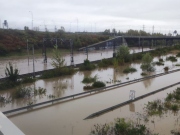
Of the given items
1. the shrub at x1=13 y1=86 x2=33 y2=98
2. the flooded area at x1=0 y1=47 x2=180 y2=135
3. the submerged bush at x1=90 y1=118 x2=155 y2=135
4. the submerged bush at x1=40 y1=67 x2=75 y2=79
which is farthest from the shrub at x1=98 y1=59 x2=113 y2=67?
the submerged bush at x1=90 y1=118 x2=155 y2=135

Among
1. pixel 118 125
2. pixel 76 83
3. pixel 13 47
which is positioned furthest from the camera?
pixel 13 47

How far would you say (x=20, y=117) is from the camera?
8523 mm

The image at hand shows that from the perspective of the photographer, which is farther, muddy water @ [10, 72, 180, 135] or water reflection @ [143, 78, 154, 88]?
water reflection @ [143, 78, 154, 88]

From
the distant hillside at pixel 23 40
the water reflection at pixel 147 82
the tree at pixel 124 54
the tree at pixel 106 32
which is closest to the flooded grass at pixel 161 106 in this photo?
the water reflection at pixel 147 82

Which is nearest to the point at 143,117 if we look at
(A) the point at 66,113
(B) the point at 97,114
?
(B) the point at 97,114

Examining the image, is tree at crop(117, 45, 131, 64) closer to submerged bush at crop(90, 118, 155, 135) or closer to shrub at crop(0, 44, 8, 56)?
shrub at crop(0, 44, 8, 56)

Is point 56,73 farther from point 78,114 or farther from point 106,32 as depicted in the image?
point 106,32

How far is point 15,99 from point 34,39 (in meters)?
37.0

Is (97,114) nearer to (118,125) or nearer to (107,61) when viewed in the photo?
(118,125)

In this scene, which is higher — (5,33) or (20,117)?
(5,33)

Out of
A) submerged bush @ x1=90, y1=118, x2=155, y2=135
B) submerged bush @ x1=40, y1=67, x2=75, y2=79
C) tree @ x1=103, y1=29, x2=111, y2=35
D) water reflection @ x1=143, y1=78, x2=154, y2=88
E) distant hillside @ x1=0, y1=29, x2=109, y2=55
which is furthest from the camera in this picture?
tree @ x1=103, y1=29, x2=111, y2=35

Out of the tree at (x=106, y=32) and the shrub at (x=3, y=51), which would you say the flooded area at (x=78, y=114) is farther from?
the tree at (x=106, y=32)

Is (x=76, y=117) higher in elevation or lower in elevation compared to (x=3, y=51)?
lower

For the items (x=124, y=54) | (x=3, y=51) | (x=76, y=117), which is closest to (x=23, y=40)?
(x=3, y=51)
